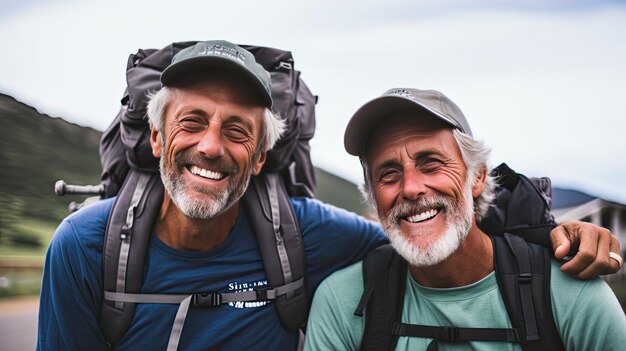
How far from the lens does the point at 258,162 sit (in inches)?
90.5

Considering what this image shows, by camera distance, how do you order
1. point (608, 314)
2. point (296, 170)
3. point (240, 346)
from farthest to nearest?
point (296, 170) → point (240, 346) → point (608, 314)

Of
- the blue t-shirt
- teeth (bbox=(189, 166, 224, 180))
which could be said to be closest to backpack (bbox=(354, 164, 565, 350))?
the blue t-shirt

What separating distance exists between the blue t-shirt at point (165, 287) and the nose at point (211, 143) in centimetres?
48

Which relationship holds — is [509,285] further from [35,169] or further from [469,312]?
[35,169]

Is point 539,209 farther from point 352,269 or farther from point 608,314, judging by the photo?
point 352,269

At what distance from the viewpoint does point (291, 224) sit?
228 cm

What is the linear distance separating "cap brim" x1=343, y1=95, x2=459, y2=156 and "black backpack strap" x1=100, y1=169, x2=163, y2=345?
3.36 ft

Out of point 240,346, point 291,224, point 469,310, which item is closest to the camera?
point 469,310

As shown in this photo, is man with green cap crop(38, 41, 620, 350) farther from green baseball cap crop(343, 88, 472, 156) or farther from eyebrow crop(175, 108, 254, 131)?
green baseball cap crop(343, 88, 472, 156)

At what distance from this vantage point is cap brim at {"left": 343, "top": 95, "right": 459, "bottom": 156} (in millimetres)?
1921

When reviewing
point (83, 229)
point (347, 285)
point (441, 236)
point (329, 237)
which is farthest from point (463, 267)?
point (83, 229)

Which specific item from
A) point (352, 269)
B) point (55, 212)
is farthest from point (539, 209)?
point (55, 212)

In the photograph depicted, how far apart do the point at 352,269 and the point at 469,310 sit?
1.76ft

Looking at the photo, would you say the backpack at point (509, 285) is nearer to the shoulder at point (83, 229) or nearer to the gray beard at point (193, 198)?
the gray beard at point (193, 198)
